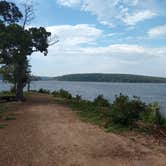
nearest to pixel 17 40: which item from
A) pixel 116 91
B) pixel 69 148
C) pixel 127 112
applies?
pixel 127 112

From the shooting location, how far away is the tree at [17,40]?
20.8m

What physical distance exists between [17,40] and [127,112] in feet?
41.6

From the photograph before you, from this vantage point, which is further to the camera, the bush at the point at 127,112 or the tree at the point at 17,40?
the tree at the point at 17,40

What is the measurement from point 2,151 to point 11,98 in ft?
58.2

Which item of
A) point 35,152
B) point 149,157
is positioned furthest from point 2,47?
point 149,157

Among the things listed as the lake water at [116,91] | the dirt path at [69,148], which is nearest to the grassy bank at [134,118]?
the dirt path at [69,148]

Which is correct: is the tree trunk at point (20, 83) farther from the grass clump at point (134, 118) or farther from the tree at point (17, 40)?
the grass clump at point (134, 118)

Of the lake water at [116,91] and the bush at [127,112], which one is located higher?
the bush at [127,112]

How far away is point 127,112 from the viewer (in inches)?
448

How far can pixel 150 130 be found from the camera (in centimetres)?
1007

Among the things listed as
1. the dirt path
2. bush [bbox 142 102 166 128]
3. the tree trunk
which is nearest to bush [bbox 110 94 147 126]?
bush [bbox 142 102 166 128]

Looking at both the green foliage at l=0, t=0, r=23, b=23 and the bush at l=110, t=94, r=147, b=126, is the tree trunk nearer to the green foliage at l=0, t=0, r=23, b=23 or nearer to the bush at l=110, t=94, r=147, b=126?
the green foliage at l=0, t=0, r=23, b=23

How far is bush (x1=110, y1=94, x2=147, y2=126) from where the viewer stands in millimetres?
11258

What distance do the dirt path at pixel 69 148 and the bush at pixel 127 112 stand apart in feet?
4.00
